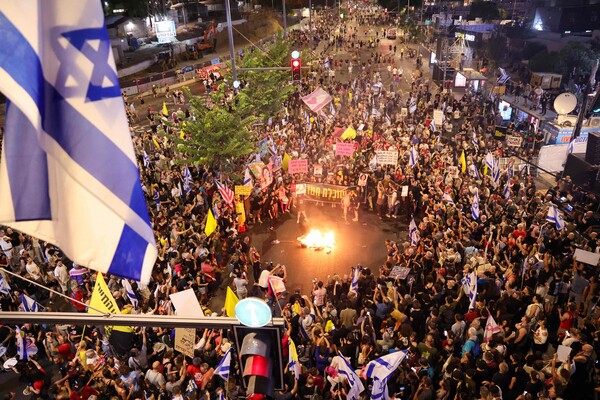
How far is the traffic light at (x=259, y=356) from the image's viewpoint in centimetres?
359

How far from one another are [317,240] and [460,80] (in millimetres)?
26570

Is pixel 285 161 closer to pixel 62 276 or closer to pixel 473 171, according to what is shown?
pixel 473 171

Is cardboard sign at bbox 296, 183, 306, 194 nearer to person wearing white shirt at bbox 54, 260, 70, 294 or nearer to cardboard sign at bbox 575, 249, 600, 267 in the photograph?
person wearing white shirt at bbox 54, 260, 70, 294

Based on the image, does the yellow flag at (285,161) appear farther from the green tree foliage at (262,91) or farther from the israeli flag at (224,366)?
the israeli flag at (224,366)

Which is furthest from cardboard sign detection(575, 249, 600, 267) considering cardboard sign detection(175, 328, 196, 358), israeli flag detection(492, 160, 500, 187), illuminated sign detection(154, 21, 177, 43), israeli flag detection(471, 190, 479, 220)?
illuminated sign detection(154, 21, 177, 43)

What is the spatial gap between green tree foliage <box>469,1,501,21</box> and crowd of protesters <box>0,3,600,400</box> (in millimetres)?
55046

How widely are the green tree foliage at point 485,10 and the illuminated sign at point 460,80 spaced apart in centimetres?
3583

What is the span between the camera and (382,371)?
25.5ft

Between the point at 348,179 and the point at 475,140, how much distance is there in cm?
Result: 720

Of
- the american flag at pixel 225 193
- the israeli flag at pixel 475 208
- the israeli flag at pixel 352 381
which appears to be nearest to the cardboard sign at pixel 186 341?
the israeli flag at pixel 352 381

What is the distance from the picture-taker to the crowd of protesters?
29.1 ft

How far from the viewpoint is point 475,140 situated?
21.8m

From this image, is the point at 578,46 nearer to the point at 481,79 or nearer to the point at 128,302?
the point at 481,79

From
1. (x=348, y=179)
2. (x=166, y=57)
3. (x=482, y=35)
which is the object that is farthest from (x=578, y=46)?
(x=166, y=57)
